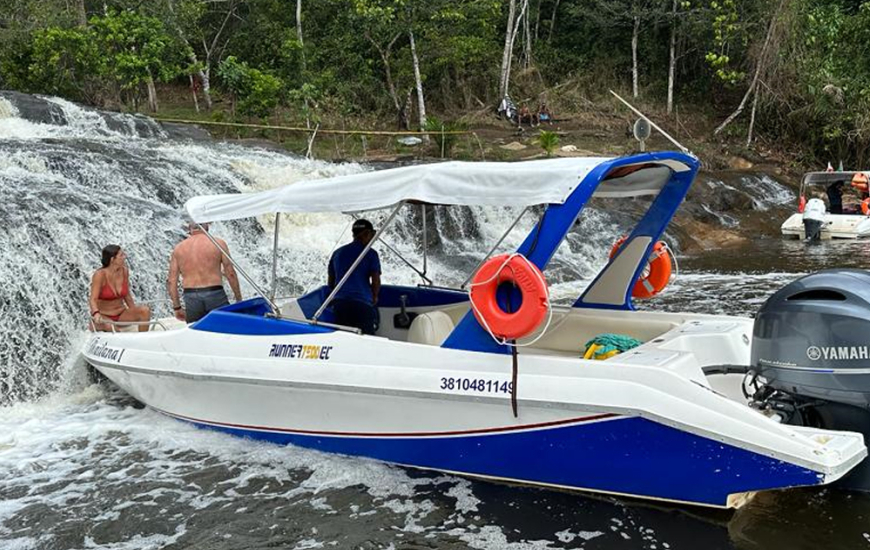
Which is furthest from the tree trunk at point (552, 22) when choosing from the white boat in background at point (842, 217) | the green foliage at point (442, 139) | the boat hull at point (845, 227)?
the boat hull at point (845, 227)

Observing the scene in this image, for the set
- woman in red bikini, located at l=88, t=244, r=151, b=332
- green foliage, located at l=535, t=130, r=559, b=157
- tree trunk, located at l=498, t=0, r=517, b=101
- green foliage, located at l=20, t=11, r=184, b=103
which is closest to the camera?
woman in red bikini, located at l=88, t=244, r=151, b=332

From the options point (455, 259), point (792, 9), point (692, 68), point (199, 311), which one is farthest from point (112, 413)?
point (692, 68)

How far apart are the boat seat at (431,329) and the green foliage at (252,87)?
1974 cm

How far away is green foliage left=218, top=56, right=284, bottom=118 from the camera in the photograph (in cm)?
2441

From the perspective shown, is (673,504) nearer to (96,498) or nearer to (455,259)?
(96,498)

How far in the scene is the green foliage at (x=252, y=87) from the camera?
24406 mm

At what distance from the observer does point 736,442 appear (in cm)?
407

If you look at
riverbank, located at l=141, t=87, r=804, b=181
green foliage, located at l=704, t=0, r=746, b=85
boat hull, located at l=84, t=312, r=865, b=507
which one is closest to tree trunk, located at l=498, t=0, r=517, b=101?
riverbank, located at l=141, t=87, r=804, b=181

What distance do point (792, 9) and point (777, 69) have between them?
2222 mm

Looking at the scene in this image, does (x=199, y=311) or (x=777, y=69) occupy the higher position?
(x=777, y=69)

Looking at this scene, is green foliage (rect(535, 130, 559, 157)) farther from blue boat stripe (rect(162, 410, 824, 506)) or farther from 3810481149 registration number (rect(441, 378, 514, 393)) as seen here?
3810481149 registration number (rect(441, 378, 514, 393))

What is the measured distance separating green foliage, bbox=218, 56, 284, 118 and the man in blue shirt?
753 inches

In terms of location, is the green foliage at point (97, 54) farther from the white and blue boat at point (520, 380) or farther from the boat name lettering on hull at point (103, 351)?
the white and blue boat at point (520, 380)

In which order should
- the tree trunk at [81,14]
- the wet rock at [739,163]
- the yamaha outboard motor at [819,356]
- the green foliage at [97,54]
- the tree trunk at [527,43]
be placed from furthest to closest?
the tree trunk at [527,43]
the wet rock at [739,163]
the tree trunk at [81,14]
the green foliage at [97,54]
the yamaha outboard motor at [819,356]
